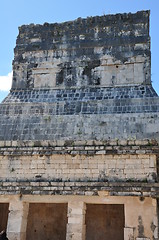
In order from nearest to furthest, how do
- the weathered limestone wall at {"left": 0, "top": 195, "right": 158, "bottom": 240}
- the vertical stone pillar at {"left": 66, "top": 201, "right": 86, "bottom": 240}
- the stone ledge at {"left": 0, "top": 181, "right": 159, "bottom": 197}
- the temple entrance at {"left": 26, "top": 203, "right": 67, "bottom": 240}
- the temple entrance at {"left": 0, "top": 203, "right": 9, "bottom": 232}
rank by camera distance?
the weathered limestone wall at {"left": 0, "top": 195, "right": 158, "bottom": 240} → the stone ledge at {"left": 0, "top": 181, "right": 159, "bottom": 197} → the vertical stone pillar at {"left": 66, "top": 201, "right": 86, "bottom": 240} → the temple entrance at {"left": 26, "top": 203, "right": 67, "bottom": 240} → the temple entrance at {"left": 0, "top": 203, "right": 9, "bottom": 232}

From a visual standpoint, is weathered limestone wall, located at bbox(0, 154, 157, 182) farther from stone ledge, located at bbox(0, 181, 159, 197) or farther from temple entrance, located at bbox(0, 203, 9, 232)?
temple entrance, located at bbox(0, 203, 9, 232)

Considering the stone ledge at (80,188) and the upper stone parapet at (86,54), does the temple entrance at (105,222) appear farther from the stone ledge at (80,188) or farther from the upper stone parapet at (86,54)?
the upper stone parapet at (86,54)

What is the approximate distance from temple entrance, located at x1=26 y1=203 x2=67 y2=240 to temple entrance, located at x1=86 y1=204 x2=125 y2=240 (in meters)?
1.04

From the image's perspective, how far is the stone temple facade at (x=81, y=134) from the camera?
364 inches

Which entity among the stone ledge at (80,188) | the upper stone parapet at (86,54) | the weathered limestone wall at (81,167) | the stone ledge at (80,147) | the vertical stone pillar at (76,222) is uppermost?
the upper stone parapet at (86,54)

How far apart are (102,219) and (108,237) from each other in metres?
0.69

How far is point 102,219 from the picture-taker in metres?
12.0

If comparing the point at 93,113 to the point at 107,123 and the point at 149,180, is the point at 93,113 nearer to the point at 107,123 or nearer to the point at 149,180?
the point at 107,123

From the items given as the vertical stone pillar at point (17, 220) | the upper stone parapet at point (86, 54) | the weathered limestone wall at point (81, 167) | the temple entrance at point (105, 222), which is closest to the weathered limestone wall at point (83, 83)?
the upper stone parapet at point (86, 54)

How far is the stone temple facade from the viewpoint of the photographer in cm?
923

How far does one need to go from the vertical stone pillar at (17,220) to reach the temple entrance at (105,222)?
124 inches

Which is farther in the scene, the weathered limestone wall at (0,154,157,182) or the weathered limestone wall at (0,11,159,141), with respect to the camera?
the weathered limestone wall at (0,11,159,141)

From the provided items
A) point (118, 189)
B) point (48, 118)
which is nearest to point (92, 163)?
point (118, 189)

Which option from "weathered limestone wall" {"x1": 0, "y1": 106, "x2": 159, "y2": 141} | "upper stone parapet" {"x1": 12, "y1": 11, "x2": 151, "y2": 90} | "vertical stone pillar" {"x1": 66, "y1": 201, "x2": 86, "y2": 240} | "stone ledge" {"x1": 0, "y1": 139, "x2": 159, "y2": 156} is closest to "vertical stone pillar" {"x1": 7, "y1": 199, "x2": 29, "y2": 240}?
"vertical stone pillar" {"x1": 66, "y1": 201, "x2": 86, "y2": 240}
